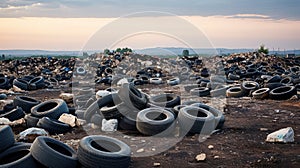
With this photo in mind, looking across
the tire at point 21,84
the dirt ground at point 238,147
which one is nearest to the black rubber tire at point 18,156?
the dirt ground at point 238,147

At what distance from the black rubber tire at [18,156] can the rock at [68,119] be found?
2988mm

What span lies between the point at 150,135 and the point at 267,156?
2655 mm

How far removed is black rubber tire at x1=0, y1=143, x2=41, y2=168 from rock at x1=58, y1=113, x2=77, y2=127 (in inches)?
118

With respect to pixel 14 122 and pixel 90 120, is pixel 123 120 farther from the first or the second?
pixel 14 122

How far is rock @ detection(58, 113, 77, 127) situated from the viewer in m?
9.41

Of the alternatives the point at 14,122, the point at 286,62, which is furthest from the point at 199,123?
the point at 286,62

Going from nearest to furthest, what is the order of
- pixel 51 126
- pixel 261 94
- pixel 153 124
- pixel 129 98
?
pixel 153 124 < pixel 51 126 < pixel 129 98 < pixel 261 94

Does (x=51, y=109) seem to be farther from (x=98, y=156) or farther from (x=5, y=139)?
(x=98, y=156)

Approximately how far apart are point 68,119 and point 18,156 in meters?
3.18

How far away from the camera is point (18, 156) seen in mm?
6355

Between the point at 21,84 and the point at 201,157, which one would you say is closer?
the point at 201,157

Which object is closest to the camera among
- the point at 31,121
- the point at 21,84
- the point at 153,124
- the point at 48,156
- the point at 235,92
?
the point at 48,156

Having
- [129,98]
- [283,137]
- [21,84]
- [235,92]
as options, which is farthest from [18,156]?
[21,84]

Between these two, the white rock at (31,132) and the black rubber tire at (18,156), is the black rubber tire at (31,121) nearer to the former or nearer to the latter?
the white rock at (31,132)
